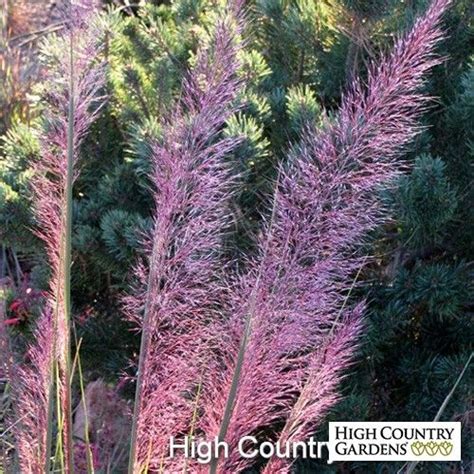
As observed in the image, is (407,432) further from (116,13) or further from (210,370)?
(116,13)

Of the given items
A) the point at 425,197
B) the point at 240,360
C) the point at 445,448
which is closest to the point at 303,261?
the point at 240,360

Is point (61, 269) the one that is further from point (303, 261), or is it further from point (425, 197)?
point (425, 197)

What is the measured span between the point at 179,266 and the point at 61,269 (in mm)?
221

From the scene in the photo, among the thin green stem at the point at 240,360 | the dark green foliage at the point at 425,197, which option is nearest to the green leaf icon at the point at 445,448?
the dark green foliage at the point at 425,197

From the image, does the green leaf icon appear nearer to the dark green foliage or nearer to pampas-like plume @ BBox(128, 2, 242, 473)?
the dark green foliage

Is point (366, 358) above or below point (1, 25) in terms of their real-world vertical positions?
below

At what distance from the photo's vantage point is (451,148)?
276cm

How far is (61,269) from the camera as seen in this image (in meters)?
1.70

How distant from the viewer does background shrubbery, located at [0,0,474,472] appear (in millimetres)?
2574

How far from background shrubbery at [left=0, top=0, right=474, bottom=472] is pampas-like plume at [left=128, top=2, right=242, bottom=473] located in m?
0.71

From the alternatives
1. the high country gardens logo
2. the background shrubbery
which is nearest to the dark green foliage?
the background shrubbery

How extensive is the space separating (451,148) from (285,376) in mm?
1363

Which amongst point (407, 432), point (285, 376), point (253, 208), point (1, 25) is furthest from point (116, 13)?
point (1, 25)

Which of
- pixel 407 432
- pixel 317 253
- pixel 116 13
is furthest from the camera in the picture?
pixel 116 13
